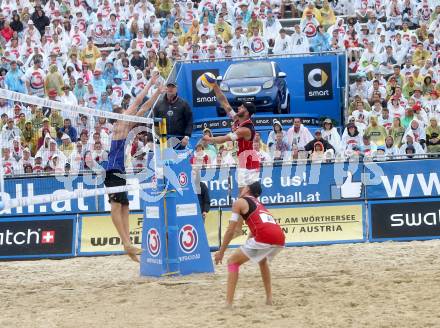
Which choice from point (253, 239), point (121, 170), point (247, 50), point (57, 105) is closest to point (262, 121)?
point (247, 50)

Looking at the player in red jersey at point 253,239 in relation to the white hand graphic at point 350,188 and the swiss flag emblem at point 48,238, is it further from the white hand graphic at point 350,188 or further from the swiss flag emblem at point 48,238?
the white hand graphic at point 350,188

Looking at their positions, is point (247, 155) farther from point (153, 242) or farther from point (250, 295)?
point (250, 295)

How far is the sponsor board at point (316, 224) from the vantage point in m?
14.4

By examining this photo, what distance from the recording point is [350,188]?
15500mm

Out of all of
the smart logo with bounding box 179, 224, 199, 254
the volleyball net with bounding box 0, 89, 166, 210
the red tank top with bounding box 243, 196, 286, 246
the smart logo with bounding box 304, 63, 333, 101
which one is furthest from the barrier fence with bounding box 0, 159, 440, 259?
the smart logo with bounding box 304, 63, 333, 101

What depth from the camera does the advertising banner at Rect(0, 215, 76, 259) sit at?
14.6m

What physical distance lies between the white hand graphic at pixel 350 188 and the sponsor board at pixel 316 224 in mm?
935

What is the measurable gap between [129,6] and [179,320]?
54.1 ft

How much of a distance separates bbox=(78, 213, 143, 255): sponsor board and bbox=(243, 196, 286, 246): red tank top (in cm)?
561

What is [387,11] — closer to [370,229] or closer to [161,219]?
[370,229]

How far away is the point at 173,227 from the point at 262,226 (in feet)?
A: 8.55

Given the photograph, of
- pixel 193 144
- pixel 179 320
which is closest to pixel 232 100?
pixel 193 144

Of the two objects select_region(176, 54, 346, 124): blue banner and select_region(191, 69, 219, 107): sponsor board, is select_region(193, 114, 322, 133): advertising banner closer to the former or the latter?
select_region(176, 54, 346, 124): blue banner

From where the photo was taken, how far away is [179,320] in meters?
8.84
